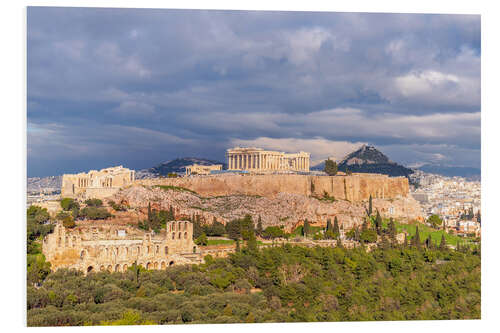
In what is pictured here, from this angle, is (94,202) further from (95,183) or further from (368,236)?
(368,236)

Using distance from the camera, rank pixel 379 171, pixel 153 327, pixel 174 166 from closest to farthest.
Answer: pixel 153 327 → pixel 174 166 → pixel 379 171

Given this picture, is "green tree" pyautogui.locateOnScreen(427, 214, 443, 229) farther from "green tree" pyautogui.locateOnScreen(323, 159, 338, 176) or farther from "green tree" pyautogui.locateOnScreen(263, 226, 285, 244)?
"green tree" pyautogui.locateOnScreen(263, 226, 285, 244)

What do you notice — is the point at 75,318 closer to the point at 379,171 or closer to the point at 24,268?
the point at 24,268

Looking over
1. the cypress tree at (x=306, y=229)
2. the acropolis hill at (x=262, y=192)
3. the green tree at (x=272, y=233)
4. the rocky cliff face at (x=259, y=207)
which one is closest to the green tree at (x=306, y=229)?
the cypress tree at (x=306, y=229)

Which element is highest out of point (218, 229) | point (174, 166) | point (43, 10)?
point (43, 10)

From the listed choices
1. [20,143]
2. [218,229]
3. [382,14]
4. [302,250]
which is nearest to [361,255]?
[302,250]

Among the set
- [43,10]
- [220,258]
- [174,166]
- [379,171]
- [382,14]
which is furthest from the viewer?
[379,171]

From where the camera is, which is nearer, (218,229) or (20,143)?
(20,143)
